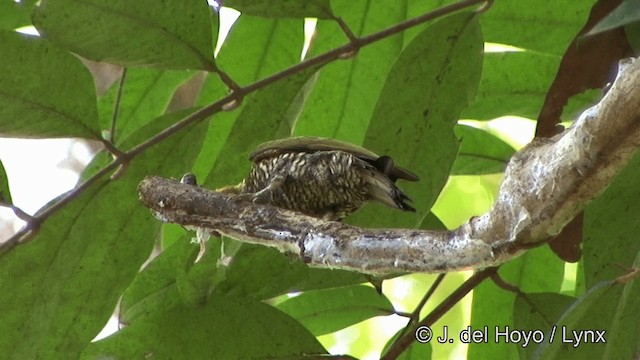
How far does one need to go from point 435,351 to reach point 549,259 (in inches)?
30.7

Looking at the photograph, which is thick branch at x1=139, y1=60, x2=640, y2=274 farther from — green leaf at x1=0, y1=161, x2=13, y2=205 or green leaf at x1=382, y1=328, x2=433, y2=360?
green leaf at x1=382, y1=328, x2=433, y2=360

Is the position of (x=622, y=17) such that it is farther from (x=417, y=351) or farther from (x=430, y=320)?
(x=417, y=351)

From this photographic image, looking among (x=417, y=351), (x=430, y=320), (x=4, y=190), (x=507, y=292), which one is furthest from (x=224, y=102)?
(x=507, y=292)

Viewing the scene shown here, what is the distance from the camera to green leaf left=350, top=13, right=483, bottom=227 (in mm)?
2018

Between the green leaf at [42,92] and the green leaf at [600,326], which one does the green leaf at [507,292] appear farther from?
the green leaf at [42,92]

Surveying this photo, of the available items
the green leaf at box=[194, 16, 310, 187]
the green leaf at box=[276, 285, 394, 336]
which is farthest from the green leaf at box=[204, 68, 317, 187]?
the green leaf at box=[276, 285, 394, 336]

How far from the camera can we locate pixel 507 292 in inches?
95.6

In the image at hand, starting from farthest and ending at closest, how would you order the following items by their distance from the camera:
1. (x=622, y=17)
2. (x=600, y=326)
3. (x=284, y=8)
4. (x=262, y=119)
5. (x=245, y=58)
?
(x=245, y=58) → (x=262, y=119) → (x=284, y=8) → (x=600, y=326) → (x=622, y=17)

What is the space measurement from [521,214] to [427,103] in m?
0.82

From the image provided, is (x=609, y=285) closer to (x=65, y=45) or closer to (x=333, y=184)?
(x=333, y=184)

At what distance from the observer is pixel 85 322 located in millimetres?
2070

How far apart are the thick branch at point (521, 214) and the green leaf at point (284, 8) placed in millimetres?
536

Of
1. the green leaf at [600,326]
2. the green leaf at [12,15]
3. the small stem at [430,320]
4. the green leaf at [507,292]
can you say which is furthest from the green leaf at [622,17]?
the green leaf at [12,15]

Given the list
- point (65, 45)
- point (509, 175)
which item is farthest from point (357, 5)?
point (509, 175)
